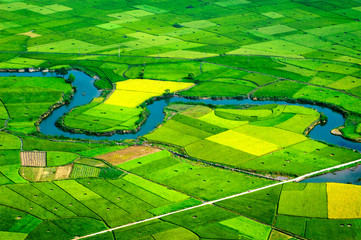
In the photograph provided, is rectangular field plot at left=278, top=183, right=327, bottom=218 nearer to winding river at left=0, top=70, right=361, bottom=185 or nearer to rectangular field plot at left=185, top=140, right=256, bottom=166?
winding river at left=0, top=70, right=361, bottom=185

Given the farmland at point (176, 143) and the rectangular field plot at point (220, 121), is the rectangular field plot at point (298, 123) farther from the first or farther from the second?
the rectangular field plot at point (220, 121)

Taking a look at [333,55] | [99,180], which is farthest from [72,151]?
[333,55]

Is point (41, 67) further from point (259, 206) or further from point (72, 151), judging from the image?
point (259, 206)

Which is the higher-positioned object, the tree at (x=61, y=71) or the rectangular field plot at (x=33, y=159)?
the tree at (x=61, y=71)

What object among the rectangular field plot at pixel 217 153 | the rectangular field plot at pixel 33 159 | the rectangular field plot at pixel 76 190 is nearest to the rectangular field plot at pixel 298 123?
the rectangular field plot at pixel 217 153

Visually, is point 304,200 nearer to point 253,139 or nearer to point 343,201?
point 343,201

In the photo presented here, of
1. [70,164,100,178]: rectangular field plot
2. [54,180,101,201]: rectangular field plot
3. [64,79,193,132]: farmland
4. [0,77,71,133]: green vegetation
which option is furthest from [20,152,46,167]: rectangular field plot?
[64,79,193,132]: farmland

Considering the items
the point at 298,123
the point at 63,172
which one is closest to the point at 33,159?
the point at 63,172
